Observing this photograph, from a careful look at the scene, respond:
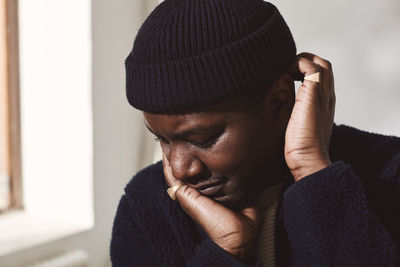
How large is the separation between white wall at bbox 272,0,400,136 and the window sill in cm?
101

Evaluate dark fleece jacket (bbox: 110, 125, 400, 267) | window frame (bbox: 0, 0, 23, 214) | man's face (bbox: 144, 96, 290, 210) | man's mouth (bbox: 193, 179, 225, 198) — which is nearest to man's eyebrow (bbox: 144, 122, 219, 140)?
man's face (bbox: 144, 96, 290, 210)

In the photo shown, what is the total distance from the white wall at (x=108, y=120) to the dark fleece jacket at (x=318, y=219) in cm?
58

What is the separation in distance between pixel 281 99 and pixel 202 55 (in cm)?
18

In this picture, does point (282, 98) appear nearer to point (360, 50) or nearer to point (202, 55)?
point (202, 55)

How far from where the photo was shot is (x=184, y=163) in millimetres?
767

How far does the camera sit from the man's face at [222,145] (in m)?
0.75

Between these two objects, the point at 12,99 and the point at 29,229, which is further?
the point at 12,99

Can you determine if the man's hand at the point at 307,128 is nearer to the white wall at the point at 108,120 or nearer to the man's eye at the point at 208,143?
the man's eye at the point at 208,143

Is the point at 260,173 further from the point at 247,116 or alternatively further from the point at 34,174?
the point at 34,174

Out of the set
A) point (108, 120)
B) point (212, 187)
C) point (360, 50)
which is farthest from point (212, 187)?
point (108, 120)

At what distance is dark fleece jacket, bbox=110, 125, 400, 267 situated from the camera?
0.77m

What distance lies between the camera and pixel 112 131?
1665mm

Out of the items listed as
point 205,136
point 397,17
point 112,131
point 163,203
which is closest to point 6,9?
point 112,131

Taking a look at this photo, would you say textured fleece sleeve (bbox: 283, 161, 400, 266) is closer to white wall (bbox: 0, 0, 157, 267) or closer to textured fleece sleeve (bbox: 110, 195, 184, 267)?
textured fleece sleeve (bbox: 110, 195, 184, 267)
